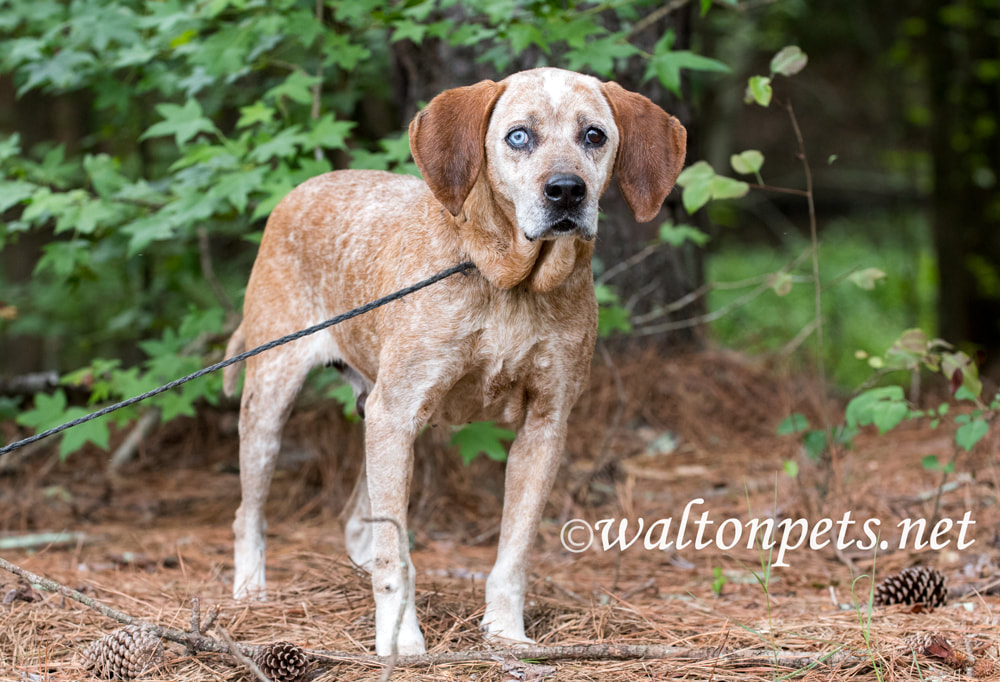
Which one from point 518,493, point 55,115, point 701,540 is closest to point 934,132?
point 701,540

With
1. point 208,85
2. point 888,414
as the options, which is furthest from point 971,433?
point 208,85

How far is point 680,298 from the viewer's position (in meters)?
6.47

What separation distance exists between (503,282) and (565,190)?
0.40m

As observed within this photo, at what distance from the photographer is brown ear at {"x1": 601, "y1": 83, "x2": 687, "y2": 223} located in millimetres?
3053

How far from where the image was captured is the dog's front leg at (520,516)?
123 inches

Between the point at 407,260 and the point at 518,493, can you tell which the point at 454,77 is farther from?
the point at 518,493

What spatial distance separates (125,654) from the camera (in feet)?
9.02

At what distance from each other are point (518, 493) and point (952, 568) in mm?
1906

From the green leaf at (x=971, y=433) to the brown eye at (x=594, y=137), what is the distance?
1.92m

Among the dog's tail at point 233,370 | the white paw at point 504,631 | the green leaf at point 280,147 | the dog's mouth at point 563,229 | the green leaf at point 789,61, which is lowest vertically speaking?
the white paw at point 504,631

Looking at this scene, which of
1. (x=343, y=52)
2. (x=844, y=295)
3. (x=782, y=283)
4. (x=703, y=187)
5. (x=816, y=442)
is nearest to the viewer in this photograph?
(x=703, y=187)

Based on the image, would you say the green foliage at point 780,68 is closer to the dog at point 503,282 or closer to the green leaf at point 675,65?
the green leaf at point 675,65

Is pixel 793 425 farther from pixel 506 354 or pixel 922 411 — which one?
pixel 506 354

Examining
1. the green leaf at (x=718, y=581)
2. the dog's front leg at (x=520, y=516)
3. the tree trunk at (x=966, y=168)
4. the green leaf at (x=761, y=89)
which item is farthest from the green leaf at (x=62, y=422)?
the tree trunk at (x=966, y=168)
